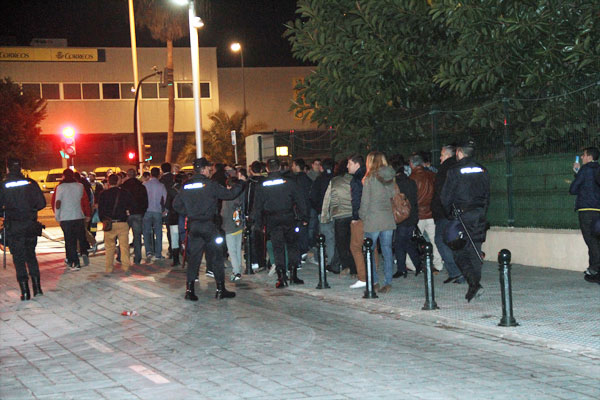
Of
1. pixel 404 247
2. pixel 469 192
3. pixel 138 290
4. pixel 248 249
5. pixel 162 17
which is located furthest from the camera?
pixel 162 17

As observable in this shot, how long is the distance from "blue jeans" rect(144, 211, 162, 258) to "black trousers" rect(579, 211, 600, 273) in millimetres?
8954

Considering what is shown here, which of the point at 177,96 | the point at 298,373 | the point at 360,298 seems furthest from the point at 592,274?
the point at 177,96

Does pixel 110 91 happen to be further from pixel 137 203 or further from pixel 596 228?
pixel 596 228

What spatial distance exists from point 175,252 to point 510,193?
6.67 m

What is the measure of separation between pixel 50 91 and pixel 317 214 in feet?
167

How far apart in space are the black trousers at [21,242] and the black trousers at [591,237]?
7980 mm

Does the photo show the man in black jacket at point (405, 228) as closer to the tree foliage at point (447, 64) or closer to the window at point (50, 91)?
the tree foliage at point (447, 64)

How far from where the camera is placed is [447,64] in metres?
15.8

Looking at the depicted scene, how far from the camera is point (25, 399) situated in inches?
262

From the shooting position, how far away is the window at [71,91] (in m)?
62.7

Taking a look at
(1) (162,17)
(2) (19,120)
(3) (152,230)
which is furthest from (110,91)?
(3) (152,230)

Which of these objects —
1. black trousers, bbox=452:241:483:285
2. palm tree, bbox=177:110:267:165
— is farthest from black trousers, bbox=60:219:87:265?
palm tree, bbox=177:110:267:165

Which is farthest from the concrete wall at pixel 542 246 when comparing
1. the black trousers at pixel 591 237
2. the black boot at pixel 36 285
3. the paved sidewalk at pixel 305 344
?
the black boot at pixel 36 285

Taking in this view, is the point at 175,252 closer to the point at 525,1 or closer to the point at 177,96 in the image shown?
the point at 525,1
